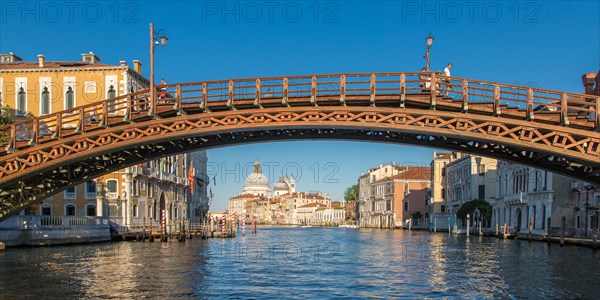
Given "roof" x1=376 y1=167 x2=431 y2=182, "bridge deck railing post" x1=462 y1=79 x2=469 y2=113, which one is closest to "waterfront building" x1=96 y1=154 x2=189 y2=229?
"bridge deck railing post" x1=462 y1=79 x2=469 y2=113

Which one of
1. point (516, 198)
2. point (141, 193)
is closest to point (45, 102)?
point (141, 193)

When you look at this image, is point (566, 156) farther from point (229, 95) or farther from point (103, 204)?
point (103, 204)

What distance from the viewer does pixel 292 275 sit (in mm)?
23656

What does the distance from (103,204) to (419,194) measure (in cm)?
6518

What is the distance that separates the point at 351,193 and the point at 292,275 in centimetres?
13542

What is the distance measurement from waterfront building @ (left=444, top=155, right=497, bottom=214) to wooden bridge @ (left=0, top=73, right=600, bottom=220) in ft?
167

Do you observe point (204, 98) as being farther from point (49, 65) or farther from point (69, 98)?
point (49, 65)

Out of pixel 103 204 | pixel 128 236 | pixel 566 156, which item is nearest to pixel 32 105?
pixel 103 204

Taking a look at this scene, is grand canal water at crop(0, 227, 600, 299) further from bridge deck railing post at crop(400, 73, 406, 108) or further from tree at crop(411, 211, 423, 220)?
tree at crop(411, 211, 423, 220)

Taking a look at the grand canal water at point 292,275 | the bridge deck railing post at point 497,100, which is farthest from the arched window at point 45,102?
the bridge deck railing post at point 497,100

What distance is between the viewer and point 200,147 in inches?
944

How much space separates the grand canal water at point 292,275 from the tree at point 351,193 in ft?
392

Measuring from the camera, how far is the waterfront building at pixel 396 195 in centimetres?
10519

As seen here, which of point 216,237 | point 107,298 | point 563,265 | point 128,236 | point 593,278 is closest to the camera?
point 107,298
